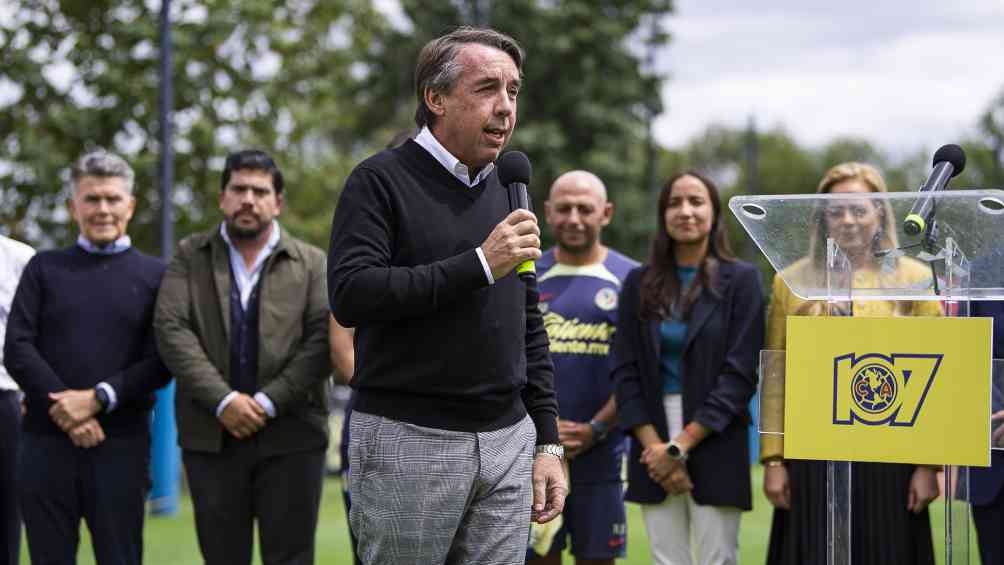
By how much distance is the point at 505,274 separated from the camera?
3.32m

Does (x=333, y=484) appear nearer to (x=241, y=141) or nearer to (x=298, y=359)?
(x=241, y=141)

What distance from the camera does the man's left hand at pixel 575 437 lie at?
5891 millimetres

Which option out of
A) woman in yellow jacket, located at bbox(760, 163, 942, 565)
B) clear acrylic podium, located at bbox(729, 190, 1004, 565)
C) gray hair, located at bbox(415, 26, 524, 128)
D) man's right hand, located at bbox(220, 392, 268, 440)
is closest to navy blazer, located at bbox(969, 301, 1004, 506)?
woman in yellow jacket, located at bbox(760, 163, 942, 565)

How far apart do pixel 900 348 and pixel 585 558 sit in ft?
9.06

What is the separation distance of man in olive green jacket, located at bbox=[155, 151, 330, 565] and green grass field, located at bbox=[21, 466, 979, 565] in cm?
306

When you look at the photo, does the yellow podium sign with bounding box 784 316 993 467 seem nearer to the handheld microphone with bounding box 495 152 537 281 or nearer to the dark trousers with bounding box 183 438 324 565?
the handheld microphone with bounding box 495 152 537 281

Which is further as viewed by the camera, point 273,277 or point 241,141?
point 241,141

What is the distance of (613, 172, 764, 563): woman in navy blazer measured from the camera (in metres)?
5.55

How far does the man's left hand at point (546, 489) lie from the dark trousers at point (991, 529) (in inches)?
86.8

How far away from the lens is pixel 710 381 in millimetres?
5598

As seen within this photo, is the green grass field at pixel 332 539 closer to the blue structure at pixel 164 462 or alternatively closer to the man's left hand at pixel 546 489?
the blue structure at pixel 164 462

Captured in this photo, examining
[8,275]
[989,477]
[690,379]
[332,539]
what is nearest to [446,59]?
[690,379]

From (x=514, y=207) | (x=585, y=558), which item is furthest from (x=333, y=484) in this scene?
(x=514, y=207)

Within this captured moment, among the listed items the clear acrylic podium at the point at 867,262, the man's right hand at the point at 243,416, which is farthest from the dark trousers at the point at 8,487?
the clear acrylic podium at the point at 867,262
